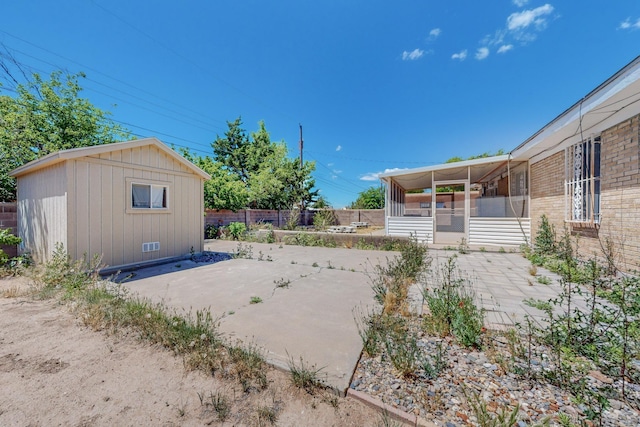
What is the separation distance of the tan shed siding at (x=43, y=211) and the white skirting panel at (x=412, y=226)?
9671 mm

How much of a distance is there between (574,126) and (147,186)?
10.1 m

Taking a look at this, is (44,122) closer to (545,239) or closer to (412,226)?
(412,226)

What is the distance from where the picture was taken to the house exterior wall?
504 cm

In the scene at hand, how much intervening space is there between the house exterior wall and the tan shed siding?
26cm

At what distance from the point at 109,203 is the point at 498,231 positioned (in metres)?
11.3

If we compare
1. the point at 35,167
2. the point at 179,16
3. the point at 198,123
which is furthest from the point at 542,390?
the point at 198,123

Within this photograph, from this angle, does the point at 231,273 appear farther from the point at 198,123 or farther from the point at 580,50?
the point at 198,123

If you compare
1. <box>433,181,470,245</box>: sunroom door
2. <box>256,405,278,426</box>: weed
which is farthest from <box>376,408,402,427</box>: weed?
<box>433,181,470,245</box>: sunroom door

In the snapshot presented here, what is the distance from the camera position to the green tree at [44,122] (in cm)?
801

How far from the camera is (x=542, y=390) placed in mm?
1795

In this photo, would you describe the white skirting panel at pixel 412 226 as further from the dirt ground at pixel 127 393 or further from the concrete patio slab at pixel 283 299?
the dirt ground at pixel 127 393

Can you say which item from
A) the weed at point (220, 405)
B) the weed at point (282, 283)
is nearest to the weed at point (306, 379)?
the weed at point (220, 405)

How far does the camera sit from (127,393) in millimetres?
1874

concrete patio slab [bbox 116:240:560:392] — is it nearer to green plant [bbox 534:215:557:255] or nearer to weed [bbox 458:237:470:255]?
weed [bbox 458:237:470:255]
